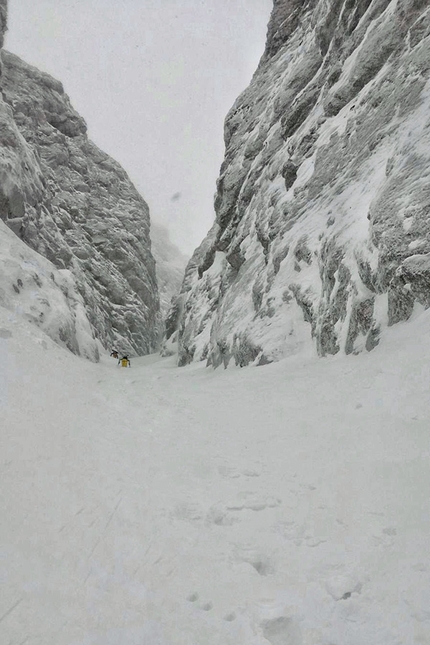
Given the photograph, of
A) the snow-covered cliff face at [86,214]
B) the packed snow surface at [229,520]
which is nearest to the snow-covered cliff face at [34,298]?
the packed snow surface at [229,520]

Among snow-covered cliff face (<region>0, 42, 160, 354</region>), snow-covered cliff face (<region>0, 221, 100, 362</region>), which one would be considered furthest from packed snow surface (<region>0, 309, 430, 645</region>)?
snow-covered cliff face (<region>0, 42, 160, 354</region>)

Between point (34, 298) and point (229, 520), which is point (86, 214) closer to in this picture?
point (34, 298)

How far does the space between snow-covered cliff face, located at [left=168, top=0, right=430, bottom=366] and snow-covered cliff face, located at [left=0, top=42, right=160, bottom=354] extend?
24.8 meters

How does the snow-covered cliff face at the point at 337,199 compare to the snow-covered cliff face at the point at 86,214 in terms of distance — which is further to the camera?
the snow-covered cliff face at the point at 86,214

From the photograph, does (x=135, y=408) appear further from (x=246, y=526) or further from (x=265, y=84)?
(x=265, y=84)

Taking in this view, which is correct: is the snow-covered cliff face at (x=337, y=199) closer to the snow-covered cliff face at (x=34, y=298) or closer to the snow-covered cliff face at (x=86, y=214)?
the snow-covered cliff face at (x=34, y=298)

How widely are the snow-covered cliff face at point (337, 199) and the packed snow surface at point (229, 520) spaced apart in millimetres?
2104

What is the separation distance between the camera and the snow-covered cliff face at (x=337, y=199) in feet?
30.1

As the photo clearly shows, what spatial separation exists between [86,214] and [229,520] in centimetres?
5942

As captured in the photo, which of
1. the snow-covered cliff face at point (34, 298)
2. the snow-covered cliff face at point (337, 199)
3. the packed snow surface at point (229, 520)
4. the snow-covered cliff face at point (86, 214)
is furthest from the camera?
the snow-covered cliff face at point (86, 214)

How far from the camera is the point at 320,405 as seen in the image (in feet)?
24.8

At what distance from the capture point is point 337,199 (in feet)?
44.1

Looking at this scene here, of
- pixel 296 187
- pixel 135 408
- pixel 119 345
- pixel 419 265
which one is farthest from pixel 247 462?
pixel 119 345

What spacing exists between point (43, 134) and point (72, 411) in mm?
63271
